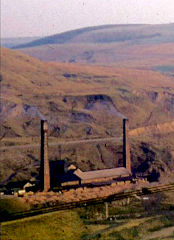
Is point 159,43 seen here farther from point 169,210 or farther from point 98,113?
point 169,210

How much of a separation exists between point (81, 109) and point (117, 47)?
4995 cm

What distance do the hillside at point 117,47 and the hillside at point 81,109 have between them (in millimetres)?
15007

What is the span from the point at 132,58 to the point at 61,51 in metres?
16.9

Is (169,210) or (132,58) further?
(132,58)

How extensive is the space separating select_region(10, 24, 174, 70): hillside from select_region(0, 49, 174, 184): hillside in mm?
15007

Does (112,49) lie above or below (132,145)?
above

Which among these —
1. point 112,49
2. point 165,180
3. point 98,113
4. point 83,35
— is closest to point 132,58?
point 112,49

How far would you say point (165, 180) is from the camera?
26844mm

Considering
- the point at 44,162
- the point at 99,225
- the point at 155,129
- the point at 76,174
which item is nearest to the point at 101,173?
the point at 76,174

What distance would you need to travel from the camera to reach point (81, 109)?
4456 cm

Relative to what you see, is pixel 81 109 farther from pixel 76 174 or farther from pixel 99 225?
pixel 99 225

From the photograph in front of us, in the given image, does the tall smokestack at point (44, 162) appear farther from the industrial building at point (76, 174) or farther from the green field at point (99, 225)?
the green field at point (99, 225)

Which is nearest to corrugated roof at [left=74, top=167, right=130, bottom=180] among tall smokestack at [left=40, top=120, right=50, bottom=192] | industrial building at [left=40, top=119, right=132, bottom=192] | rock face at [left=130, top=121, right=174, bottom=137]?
industrial building at [left=40, top=119, right=132, bottom=192]

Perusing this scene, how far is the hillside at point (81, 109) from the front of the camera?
31375mm
